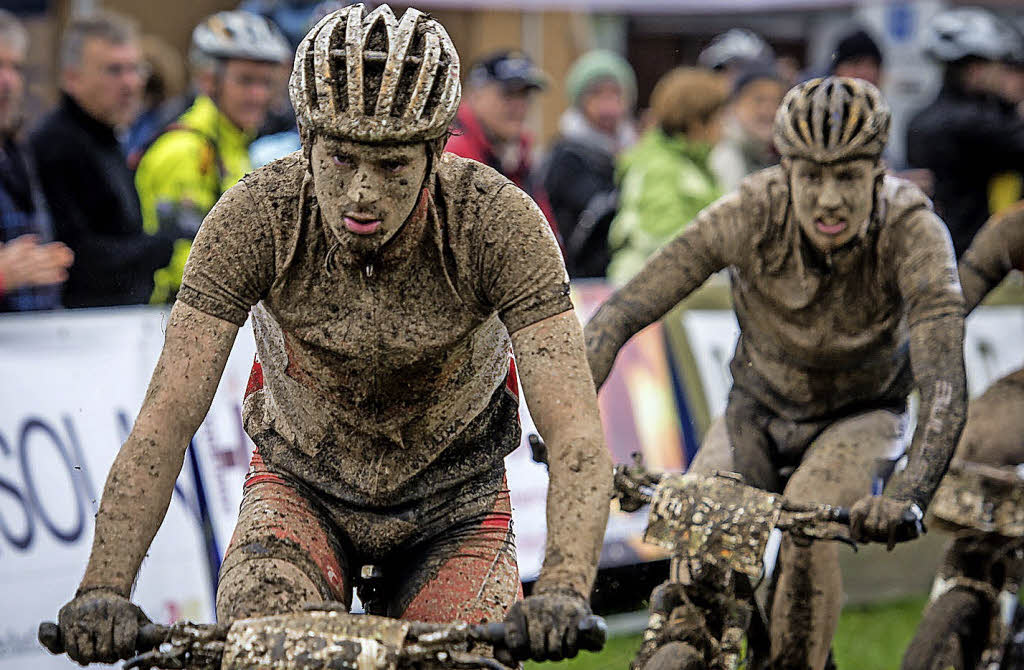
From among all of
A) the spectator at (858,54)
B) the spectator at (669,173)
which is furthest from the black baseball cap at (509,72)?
the spectator at (858,54)

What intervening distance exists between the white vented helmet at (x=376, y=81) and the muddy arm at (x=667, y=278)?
2.01 m

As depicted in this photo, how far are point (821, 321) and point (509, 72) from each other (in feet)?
12.4

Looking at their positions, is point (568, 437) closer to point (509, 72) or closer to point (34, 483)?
point (34, 483)

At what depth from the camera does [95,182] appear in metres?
7.89

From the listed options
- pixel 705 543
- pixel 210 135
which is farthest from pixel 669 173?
pixel 705 543

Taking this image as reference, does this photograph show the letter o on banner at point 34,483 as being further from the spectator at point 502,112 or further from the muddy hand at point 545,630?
the muddy hand at point 545,630

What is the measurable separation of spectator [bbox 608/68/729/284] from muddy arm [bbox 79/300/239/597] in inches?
230

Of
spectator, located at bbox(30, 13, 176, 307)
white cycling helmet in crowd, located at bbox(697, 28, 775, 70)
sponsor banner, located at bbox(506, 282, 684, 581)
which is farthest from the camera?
white cycling helmet in crowd, located at bbox(697, 28, 775, 70)

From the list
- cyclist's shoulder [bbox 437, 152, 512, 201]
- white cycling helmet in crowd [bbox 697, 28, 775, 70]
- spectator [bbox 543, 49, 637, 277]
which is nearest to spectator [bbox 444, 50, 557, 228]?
spectator [bbox 543, 49, 637, 277]

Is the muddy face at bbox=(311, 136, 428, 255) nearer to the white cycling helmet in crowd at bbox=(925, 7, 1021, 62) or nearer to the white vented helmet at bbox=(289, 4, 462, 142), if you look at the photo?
the white vented helmet at bbox=(289, 4, 462, 142)

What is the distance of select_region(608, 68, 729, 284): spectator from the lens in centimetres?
979

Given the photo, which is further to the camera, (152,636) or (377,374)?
(377,374)

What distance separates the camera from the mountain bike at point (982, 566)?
21.2ft

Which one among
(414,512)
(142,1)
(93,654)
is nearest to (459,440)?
(414,512)
